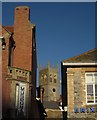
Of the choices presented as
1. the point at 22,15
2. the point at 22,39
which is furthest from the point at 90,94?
the point at 22,15

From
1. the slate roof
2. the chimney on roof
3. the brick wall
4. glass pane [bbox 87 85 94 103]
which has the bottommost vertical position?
glass pane [bbox 87 85 94 103]

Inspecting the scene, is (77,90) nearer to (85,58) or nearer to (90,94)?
(90,94)

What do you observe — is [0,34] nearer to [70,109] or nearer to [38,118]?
[70,109]

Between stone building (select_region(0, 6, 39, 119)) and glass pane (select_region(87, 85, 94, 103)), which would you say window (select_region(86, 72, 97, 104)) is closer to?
glass pane (select_region(87, 85, 94, 103))

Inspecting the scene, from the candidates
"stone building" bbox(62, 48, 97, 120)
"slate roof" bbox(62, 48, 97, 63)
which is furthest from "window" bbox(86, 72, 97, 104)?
"slate roof" bbox(62, 48, 97, 63)

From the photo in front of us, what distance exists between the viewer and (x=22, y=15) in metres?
31.2

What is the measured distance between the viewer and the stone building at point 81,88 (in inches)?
869

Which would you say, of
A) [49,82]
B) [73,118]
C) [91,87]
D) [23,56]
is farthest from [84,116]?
[49,82]

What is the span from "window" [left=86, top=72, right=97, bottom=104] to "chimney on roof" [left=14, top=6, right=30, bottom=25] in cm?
1052

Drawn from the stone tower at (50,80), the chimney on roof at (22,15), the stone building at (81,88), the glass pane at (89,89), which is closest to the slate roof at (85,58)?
the stone building at (81,88)

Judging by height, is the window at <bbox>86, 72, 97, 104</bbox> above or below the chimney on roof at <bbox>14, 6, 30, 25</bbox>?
below

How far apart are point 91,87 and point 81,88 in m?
0.73

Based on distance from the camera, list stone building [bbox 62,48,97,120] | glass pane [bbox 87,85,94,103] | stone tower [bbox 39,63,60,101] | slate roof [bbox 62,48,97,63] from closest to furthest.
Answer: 1. stone building [bbox 62,48,97,120]
2. glass pane [bbox 87,85,94,103]
3. slate roof [bbox 62,48,97,63]
4. stone tower [bbox 39,63,60,101]

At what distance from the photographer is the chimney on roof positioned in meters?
30.8
